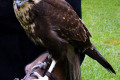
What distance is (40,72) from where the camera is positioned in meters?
2.07

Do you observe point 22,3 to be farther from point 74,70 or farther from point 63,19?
point 74,70

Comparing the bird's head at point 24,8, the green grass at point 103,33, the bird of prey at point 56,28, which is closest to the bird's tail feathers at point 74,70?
the bird of prey at point 56,28

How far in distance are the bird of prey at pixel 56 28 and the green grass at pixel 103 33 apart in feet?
8.13

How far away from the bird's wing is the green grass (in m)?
2.56

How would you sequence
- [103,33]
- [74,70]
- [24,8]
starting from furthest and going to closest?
[103,33]
[74,70]
[24,8]

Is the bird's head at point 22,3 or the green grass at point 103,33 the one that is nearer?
the bird's head at point 22,3

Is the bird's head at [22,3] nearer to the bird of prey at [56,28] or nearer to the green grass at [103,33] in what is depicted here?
the bird of prey at [56,28]

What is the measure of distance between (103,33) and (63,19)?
486cm

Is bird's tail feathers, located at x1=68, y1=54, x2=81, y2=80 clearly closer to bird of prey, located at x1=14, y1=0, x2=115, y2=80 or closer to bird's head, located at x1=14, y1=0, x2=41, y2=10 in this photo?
bird of prey, located at x1=14, y1=0, x2=115, y2=80

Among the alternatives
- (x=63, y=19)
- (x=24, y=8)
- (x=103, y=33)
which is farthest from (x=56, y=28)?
(x=103, y=33)

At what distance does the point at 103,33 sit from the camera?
6.76 metres

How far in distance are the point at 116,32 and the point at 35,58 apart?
16.2 ft

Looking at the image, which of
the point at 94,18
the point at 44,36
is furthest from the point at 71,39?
the point at 94,18

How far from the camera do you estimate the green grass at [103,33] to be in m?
4.70
